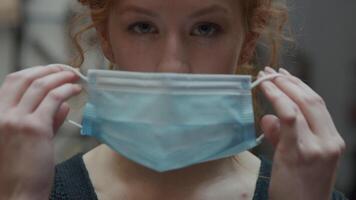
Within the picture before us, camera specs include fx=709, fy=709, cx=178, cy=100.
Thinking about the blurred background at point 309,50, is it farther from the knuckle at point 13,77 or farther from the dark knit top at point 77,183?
the knuckle at point 13,77

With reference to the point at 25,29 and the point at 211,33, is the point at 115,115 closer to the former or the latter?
the point at 211,33

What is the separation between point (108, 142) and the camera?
1.26 metres

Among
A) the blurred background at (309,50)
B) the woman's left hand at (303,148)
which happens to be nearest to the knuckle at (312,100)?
the woman's left hand at (303,148)

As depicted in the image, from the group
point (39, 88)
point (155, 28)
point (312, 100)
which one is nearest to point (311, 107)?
point (312, 100)

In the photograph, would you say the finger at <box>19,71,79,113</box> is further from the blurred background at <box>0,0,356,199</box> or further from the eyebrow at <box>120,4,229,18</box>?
the blurred background at <box>0,0,356,199</box>

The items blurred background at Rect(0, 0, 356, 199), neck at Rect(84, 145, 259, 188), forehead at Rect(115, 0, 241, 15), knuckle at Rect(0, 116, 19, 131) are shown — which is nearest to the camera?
knuckle at Rect(0, 116, 19, 131)

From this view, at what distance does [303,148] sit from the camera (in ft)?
3.67

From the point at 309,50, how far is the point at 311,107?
2.88 metres

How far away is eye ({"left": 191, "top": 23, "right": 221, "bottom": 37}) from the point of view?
51.7 inches

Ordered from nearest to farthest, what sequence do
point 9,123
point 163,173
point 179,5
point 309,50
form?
point 9,123 → point 179,5 → point 163,173 → point 309,50

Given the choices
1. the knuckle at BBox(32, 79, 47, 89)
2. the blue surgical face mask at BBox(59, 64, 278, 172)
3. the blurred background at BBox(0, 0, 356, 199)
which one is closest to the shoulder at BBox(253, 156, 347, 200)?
the blue surgical face mask at BBox(59, 64, 278, 172)

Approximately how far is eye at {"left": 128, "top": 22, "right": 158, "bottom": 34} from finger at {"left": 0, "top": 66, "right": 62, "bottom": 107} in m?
0.23

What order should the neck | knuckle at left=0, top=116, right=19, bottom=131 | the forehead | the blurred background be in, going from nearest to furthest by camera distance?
knuckle at left=0, top=116, right=19, bottom=131 → the forehead → the neck → the blurred background

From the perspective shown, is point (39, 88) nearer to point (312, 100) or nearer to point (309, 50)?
point (312, 100)
